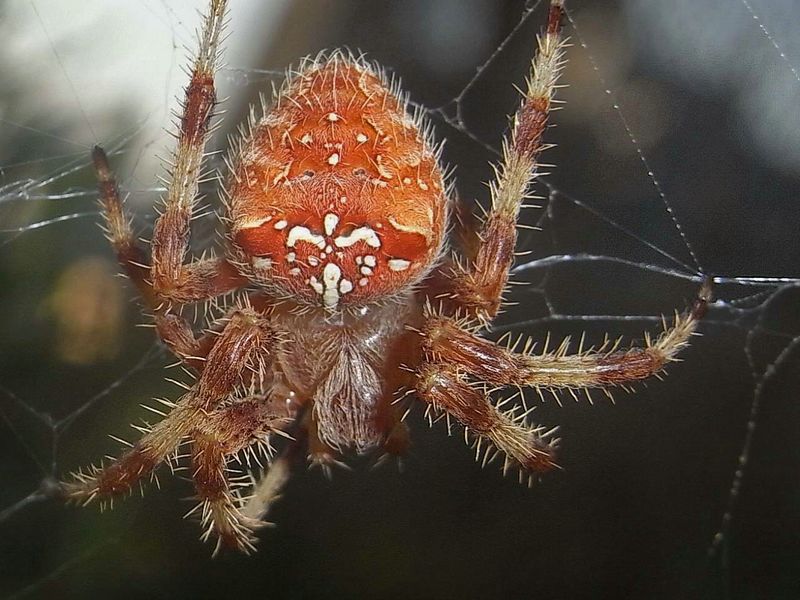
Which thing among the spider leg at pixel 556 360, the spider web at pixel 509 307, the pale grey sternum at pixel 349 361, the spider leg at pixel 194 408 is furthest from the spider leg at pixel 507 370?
the spider web at pixel 509 307

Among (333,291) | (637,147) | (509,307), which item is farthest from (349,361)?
(637,147)

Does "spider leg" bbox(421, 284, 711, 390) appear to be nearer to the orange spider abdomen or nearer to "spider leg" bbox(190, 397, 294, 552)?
the orange spider abdomen

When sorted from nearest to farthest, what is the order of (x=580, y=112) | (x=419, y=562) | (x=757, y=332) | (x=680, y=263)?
(x=680, y=263), (x=757, y=332), (x=580, y=112), (x=419, y=562)

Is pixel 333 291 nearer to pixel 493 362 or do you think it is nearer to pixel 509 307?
pixel 493 362

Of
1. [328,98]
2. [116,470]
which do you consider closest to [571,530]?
[116,470]

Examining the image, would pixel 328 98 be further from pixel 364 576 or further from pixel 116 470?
pixel 364 576

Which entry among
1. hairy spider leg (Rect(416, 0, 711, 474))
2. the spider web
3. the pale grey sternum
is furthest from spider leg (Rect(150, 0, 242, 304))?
the spider web

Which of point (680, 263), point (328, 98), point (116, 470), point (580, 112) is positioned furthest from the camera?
point (580, 112)
